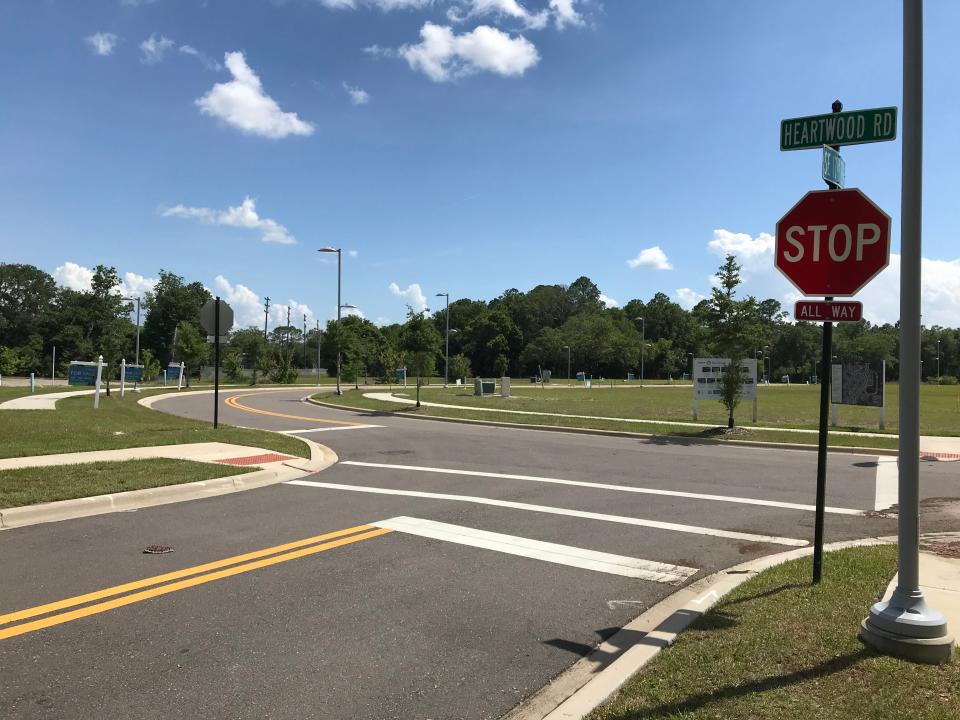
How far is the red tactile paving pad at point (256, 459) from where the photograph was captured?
38.1 feet

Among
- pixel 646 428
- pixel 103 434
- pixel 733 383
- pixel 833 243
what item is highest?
pixel 833 243

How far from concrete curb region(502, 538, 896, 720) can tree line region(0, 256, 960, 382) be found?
2439cm

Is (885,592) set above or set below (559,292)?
below

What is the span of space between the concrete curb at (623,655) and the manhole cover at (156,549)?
4199mm

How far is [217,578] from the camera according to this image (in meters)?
5.55

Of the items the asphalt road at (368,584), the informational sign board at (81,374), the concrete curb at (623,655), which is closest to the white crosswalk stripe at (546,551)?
the asphalt road at (368,584)

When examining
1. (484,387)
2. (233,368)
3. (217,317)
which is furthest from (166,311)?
(217,317)

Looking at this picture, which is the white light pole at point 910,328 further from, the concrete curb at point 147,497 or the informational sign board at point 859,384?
the informational sign board at point 859,384

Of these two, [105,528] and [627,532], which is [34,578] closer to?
[105,528]

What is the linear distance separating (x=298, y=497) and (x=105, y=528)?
8.31 ft

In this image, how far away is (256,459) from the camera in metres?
12.1

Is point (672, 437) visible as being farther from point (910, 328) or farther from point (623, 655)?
point (623, 655)

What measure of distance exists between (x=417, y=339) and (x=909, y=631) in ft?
85.9

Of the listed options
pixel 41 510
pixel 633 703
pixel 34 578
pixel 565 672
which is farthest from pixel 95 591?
pixel 633 703
